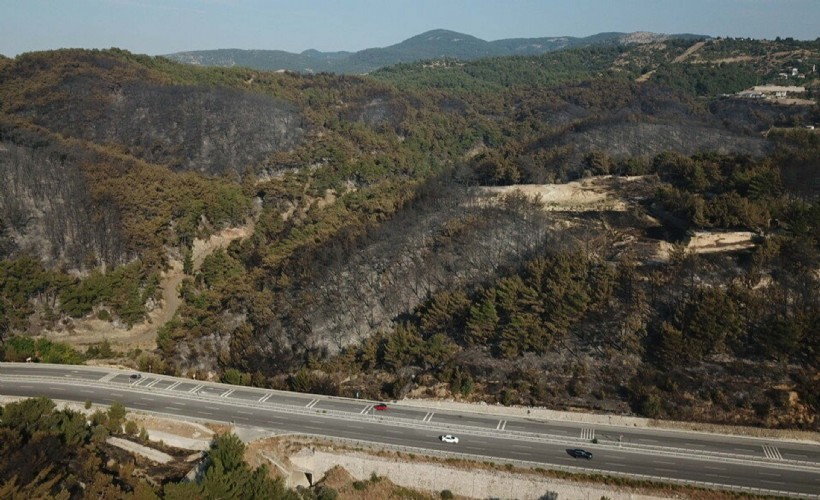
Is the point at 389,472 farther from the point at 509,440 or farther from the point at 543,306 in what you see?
the point at 543,306

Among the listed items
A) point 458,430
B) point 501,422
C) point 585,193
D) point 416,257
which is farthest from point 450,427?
point 585,193

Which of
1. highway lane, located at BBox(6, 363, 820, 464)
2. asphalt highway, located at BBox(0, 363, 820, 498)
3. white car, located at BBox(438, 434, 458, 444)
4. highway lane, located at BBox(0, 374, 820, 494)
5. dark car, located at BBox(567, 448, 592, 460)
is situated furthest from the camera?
white car, located at BBox(438, 434, 458, 444)

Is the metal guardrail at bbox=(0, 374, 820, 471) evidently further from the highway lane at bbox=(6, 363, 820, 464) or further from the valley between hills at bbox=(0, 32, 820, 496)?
the valley between hills at bbox=(0, 32, 820, 496)

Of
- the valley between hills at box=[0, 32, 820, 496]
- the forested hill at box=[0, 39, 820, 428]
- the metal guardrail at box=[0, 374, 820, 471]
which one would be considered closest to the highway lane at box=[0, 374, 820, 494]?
the metal guardrail at box=[0, 374, 820, 471]

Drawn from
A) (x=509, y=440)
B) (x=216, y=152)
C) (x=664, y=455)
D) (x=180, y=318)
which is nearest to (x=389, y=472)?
(x=509, y=440)

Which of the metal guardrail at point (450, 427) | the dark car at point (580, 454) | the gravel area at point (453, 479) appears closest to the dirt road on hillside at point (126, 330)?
the metal guardrail at point (450, 427)

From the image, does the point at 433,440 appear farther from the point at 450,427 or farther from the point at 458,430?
the point at 458,430
